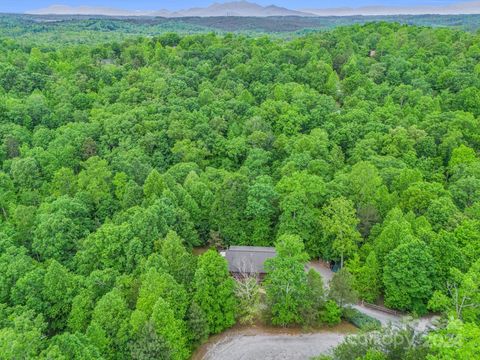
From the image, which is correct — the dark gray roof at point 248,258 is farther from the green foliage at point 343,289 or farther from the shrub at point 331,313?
the green foliage at point 343,289

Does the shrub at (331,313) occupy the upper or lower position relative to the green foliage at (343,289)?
lower

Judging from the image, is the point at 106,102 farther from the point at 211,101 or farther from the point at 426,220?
the point at 426,220

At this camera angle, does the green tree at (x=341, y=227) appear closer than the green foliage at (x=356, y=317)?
No

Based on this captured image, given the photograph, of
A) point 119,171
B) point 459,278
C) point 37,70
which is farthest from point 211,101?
point 459,278

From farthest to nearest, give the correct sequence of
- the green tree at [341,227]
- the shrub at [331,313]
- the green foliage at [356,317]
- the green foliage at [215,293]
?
the green tree at [341,227], the green foliage at [356,317], the shrub at [331,313], the green foliage at [215,293]

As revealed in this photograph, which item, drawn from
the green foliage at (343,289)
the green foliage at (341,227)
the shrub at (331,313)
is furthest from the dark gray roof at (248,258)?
the green foliage at (343,289)

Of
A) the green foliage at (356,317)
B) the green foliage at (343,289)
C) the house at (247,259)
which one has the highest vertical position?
the green foliage at (343,289)

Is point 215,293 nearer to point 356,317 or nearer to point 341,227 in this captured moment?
point 356,317

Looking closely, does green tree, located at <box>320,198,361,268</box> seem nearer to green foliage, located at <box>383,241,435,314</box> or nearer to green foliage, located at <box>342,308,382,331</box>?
green foliage, located at <box>383,241,435,314</box>
